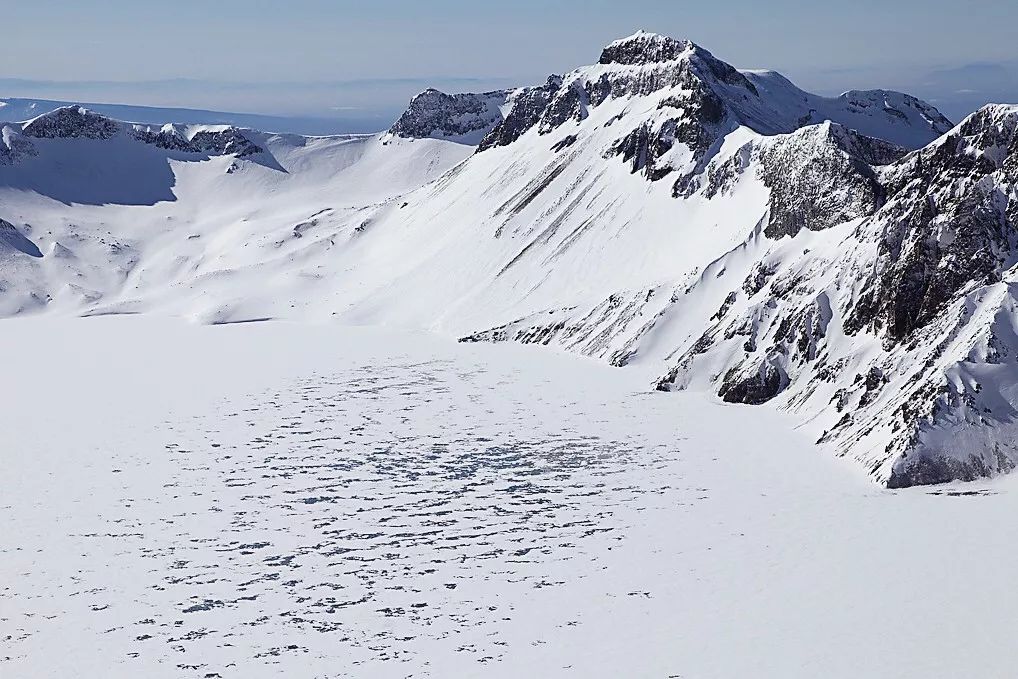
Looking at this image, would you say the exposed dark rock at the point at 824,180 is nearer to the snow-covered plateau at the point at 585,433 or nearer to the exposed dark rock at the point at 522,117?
the snow-covered plateau at the point at 585,433

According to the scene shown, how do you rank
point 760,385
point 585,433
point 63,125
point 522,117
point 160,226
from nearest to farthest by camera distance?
1. point 585,433
2. point 760,385
3. point 522,117
4. point 160,226
5. point 63,125

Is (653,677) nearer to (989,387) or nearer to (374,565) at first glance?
(374,565)

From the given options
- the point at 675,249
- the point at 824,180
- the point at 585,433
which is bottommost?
the point at 585,433

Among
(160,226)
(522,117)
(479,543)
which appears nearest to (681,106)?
(522,117)

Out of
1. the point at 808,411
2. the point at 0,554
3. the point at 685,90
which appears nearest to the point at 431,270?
the point at 685,90

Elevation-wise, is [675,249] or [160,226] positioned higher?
[675,249]

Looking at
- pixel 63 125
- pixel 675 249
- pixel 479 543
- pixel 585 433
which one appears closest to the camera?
pixel 479 543

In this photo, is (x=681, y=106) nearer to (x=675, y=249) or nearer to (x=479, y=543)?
(x=675, y=249)
